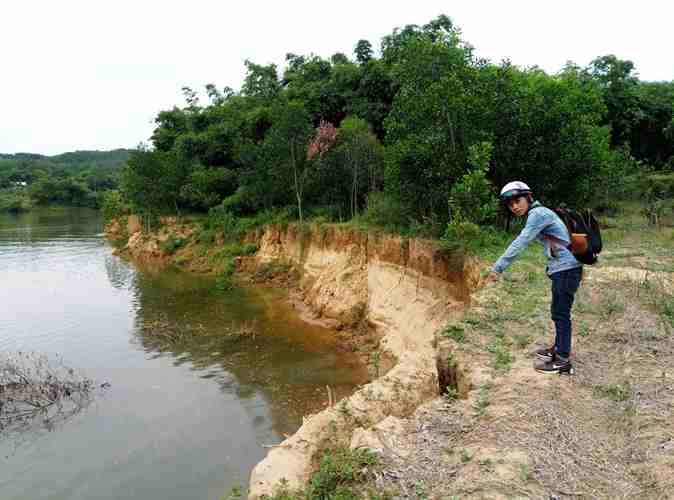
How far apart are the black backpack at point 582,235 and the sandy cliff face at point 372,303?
3.41 meters

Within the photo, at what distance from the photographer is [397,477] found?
4398mm

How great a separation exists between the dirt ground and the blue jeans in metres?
0.41

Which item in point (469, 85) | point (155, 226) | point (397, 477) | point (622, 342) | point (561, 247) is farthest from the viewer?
point (155, 226)

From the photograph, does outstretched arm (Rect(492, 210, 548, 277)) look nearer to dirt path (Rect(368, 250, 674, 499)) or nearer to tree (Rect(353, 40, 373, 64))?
dirt path (Rect(368, 250, 674, 499))

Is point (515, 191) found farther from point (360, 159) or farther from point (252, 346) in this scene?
point (360, 159)

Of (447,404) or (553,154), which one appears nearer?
(447,404)

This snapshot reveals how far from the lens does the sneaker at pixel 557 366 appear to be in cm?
586

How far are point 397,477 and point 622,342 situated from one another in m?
4.29

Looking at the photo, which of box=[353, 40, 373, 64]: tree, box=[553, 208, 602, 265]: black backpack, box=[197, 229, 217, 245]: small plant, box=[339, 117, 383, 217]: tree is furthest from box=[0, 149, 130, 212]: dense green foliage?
box=[553, 208, 602, 265]: black backpack

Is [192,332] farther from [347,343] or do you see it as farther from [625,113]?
[625,113]

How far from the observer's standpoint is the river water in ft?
29.7

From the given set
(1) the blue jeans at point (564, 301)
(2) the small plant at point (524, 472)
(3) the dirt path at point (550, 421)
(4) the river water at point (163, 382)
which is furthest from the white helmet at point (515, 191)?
(4) the river water at point (163, 382)

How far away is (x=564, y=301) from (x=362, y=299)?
11.8m

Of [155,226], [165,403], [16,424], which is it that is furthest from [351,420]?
[155,226]
